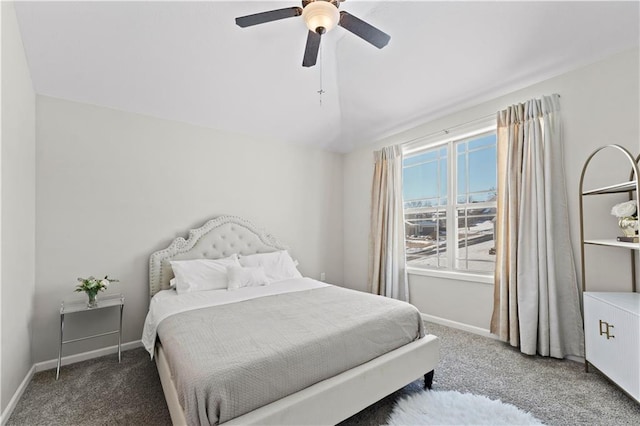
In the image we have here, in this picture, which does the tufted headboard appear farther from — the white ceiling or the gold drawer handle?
the gold drawer handle

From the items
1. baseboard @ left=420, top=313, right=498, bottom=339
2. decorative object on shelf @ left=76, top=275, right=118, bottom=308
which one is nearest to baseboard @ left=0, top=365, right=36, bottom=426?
decorative object on shelf @ left=76, top=275, right=118, bottom=308

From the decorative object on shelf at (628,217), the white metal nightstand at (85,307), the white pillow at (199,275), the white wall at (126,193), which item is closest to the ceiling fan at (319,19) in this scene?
the white wall at (126,193)

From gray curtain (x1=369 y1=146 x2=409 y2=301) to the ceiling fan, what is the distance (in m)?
2.19

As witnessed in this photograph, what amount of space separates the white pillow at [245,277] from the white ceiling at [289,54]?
1.80 metres

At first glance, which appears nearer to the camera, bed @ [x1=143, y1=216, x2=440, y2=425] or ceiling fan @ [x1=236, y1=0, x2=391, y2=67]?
bed @ [x1=143, y1=216, x2=440, y2=425]

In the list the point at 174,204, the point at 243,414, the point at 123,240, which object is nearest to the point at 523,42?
the point at 243,414

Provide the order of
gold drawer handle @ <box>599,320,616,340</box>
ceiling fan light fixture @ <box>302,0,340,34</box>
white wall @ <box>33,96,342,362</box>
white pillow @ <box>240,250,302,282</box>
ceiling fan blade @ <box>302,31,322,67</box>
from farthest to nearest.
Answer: white pillow @ <box>240,250,302,282</box>, white wall @ <box>33,96,342,362</box>, gold drawer handle @ <box>599,320,616,340</box>, ceiling fan blade @ <box>302,31,322,67</box>, ceiling fan light fixture @ <box>302,0,340,34</box>

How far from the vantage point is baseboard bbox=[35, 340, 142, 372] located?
253cm

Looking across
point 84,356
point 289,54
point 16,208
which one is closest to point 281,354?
point 16,208

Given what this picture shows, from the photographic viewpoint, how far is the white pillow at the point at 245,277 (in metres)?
2.96

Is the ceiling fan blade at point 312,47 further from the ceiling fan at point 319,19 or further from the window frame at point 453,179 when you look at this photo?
the window frame at point 453,179

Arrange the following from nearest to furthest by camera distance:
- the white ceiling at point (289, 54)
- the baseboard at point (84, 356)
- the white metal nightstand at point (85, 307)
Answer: the white ceiling at point (289, 54), the white metal nightstand at point (85, 307), the baseboard at point (84, 356)

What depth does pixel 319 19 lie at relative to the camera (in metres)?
1.71

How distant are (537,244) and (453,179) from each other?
119 centimetres
